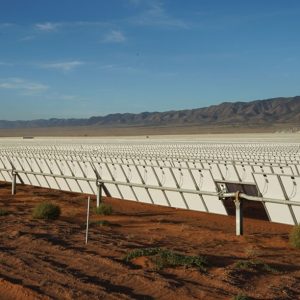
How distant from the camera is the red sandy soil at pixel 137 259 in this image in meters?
5.19

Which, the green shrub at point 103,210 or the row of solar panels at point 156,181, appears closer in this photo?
the row of solar panels at point 156,181

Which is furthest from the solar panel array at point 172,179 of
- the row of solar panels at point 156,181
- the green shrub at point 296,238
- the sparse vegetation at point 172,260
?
the sparse vegetation at point 172,260

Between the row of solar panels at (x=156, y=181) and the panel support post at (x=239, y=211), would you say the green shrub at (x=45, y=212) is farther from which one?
the panel support post at (x=239, y=211)

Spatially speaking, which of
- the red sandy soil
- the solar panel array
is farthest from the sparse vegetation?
the solar panel array

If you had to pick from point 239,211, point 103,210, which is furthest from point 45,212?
point 239,211

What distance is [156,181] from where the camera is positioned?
12.2 m

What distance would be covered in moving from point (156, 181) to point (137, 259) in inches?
226

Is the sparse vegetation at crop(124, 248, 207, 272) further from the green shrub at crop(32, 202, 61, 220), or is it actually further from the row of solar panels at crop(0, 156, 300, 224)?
the green shrub at crop(32, 202, 61, 220)

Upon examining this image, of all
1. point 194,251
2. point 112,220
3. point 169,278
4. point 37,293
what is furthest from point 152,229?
point 37,293

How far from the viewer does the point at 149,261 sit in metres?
6.32

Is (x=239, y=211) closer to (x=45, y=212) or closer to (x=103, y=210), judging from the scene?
(x=103, y=210)

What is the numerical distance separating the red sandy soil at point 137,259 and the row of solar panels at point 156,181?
48 cm

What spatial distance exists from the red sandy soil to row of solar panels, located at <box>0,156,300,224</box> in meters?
0.48

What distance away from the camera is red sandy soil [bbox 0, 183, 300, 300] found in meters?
5.19
